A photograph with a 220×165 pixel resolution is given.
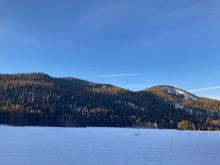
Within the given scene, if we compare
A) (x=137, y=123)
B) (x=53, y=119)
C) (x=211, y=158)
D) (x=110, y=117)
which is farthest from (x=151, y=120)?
(x=211, y=158)

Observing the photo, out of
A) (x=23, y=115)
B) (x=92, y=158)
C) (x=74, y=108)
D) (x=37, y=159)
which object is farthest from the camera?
(x=74, y=108)

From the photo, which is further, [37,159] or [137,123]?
[137,123]

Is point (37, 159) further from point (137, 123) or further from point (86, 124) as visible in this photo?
point (137, 123)

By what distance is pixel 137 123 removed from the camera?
185625 mm

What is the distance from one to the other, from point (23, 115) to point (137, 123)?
67.4 m

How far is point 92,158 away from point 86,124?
131926 mm

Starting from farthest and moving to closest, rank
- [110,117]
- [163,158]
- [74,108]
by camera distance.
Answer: [74,108] < [110,117] < [163,158]

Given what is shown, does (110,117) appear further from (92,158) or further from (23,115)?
(92,158)

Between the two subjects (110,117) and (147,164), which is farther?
(110,117)

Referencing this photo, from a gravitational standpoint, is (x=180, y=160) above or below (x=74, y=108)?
below

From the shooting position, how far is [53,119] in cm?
15188

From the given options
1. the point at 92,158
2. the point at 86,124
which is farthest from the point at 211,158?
the point at 86,124

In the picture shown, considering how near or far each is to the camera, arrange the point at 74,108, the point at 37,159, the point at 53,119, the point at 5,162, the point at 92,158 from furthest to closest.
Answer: the point at 74,108 → the point at 53,119 → the point at 92,158 → the point at 37,159 → the point at 5,162

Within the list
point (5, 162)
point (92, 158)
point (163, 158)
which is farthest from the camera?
point (163, 158)
